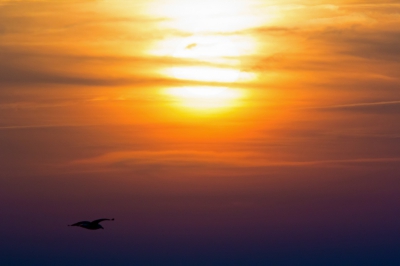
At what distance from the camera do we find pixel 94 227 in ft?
261
